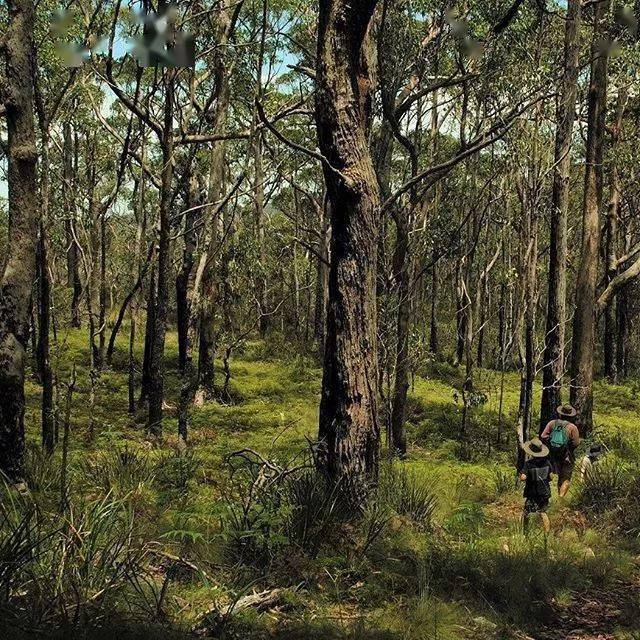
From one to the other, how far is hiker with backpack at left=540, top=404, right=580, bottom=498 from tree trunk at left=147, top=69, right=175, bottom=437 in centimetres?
610

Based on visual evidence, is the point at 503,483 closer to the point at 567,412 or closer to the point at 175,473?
the point at 567,412

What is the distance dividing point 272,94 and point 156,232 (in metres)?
4.67

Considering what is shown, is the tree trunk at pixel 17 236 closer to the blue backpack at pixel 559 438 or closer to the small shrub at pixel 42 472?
the small shrub at pixel 42 472

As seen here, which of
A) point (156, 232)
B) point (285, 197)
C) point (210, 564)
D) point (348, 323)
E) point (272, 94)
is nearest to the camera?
point (210, 564)

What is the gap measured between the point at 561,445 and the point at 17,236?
264 inches

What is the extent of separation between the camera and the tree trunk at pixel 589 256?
12203mm

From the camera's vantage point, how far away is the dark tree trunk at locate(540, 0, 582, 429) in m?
8.94

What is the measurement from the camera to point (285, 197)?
35.6 m

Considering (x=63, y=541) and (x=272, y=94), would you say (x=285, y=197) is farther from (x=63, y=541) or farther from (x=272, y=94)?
(x=63, y=541)

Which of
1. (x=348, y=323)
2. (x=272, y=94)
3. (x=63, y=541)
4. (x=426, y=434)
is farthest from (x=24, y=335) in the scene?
(x=272, y=94)

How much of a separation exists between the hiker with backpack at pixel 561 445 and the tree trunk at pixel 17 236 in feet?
20.5

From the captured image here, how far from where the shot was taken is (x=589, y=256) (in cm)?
1225

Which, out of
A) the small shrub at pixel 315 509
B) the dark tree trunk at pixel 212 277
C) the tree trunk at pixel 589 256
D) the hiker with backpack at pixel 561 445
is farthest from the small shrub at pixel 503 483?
the dark tree trunk at pixel 212 277

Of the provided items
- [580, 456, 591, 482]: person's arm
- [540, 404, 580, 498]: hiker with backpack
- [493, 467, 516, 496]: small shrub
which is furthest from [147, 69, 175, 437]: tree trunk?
[580, 456, 591, 482]: person's arm
